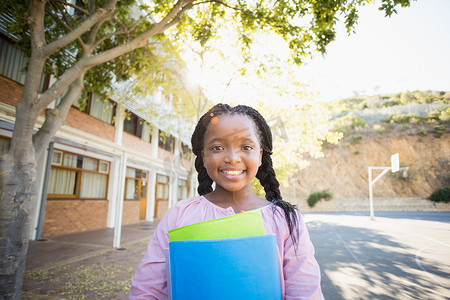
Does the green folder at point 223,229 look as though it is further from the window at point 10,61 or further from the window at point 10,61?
the window at point 10,61

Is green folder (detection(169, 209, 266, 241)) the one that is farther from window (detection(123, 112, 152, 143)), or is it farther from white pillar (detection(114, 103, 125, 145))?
window (detection(123, 112, 152, 143))

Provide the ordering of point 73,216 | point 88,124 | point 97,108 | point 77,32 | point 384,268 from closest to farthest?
point 77,32, point 384,268, point 73,216, point 88,124, point 97,108

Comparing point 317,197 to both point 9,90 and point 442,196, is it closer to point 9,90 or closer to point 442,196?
point 442,196

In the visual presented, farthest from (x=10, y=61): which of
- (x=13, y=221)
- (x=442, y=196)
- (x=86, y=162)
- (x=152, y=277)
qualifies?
(x=442, y=196)

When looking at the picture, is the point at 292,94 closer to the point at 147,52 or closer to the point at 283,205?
the point at 147,52

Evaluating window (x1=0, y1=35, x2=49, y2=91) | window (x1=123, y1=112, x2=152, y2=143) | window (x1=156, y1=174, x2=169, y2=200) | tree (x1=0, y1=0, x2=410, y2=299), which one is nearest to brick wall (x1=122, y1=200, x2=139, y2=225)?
window (x1=156, y1=174, x2=169, y2=200)

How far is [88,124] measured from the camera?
32.6 feet

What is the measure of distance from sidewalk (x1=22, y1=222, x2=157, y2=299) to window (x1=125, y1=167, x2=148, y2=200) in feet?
18.0

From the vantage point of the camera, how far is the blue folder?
0.76 meters

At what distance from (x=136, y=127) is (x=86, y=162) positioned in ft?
12.6

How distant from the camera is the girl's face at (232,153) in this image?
46.3 inches

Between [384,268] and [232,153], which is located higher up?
[232,153]

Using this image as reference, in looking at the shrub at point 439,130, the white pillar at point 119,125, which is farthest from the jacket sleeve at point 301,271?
the shrub at point 439,130

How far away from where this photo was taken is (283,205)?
1180 millimetres
